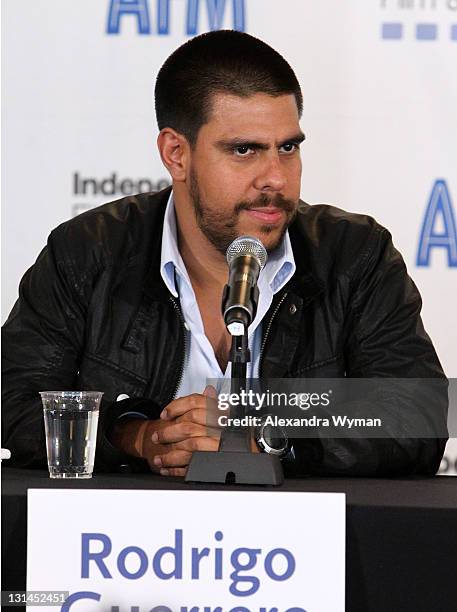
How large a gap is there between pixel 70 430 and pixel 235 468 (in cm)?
32

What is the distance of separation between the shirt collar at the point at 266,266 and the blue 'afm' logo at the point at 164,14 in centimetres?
49

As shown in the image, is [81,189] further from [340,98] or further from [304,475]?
[304,475]

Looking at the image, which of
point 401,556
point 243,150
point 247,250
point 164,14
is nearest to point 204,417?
point 247,250

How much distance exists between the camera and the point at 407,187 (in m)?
2.58

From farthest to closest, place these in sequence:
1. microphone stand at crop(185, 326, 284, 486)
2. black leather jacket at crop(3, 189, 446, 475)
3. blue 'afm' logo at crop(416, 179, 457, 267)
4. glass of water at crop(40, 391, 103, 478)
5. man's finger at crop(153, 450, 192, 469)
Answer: blue 'afm' logo at crop(416, 179, 457, 267) → black leather jacket at crop(3, 189, 446, 475) → man's finger at crop(153, 450, 192, 469) → glass of water at crop(40, 391, 103, 478) → microphone stand at crop(185, 326, 284, 486)

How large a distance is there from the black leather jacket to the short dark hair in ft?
0.91

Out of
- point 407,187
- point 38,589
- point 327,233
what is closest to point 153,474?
point 38,589

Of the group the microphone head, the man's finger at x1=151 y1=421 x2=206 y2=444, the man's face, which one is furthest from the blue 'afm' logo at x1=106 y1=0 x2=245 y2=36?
the man's finger at x1=151 y1=421 x2=206 y2=444

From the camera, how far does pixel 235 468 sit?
185 centimetres

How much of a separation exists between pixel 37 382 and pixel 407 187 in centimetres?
95

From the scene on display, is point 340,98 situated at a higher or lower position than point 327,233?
higher

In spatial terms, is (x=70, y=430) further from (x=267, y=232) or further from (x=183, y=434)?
(x=267, y=232)

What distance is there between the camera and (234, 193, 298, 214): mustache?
8.11 feet

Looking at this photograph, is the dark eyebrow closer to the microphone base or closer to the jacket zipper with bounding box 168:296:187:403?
the jacket zipper with bounding box 168:296:187:403
